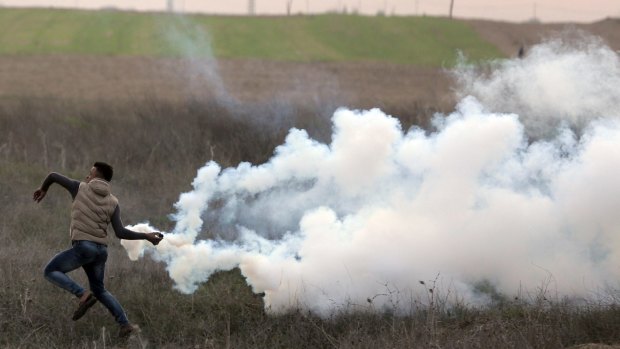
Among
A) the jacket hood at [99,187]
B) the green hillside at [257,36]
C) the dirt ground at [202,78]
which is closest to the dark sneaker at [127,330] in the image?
the jacket hood at [99,187]

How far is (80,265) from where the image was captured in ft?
28.8

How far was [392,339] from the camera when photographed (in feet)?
28.3

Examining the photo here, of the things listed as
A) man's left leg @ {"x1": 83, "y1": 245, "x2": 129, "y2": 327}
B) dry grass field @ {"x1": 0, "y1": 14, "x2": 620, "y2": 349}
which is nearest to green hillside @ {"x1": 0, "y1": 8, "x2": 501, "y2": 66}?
dry grass field @ {"x1": 0, "y1": 14, "x2": 620, "y2": 349}

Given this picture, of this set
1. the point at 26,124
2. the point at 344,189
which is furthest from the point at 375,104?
the point at 344,189

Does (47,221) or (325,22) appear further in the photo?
(325,22)

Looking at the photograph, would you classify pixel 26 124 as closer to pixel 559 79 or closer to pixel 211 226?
pixel 211 226

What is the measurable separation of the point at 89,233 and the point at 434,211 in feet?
14.3

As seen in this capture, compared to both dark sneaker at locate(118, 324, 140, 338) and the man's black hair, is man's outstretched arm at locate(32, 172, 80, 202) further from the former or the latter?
dark sneaker at locate(118, 324, 140, 338)

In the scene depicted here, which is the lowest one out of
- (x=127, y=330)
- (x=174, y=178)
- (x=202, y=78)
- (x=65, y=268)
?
(x=127, y=330)

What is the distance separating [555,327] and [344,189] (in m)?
3.43

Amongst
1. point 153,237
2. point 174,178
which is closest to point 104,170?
point 153,237

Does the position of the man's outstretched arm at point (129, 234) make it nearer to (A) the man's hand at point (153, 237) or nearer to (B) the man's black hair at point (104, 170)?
(A) the man's hand at point (153, 237)

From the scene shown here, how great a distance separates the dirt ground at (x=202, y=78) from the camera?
3038cm

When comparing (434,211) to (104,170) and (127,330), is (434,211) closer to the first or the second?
(127,330)
